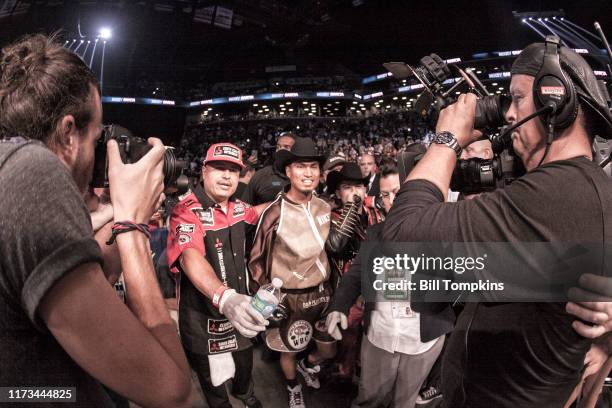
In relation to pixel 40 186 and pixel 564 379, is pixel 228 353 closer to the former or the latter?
pixel 564 379

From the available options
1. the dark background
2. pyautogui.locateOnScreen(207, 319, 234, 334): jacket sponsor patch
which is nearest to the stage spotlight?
the dark background

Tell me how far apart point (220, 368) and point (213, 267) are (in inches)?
29.2

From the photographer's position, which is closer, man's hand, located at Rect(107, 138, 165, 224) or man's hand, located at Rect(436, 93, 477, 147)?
man's hand, located at Rect(107, 138, 165, 224)

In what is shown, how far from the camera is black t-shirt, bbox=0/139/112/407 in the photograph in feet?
2.09

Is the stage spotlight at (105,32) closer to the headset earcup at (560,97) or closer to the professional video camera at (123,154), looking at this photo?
the professional video camera at (123,154)

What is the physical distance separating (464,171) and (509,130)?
18 cm

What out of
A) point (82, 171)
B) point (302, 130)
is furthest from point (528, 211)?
point (302, 130)

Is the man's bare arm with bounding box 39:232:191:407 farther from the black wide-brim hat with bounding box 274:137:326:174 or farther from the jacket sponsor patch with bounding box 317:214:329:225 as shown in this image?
the black wide-brim hat with bounding box 274:137:326:174

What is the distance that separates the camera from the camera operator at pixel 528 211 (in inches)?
37.1

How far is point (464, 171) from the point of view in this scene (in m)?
1.19

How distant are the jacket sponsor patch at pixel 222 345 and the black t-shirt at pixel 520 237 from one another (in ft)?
5.94

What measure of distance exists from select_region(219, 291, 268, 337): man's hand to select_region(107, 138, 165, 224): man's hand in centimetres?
93

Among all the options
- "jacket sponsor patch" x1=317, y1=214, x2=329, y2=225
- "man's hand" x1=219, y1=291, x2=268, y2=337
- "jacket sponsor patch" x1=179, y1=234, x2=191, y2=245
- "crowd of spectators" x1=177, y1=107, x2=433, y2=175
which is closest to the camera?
"man's hand" x1=219, y1=291, x2=268, y2=337

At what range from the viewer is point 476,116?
46.1 inches
